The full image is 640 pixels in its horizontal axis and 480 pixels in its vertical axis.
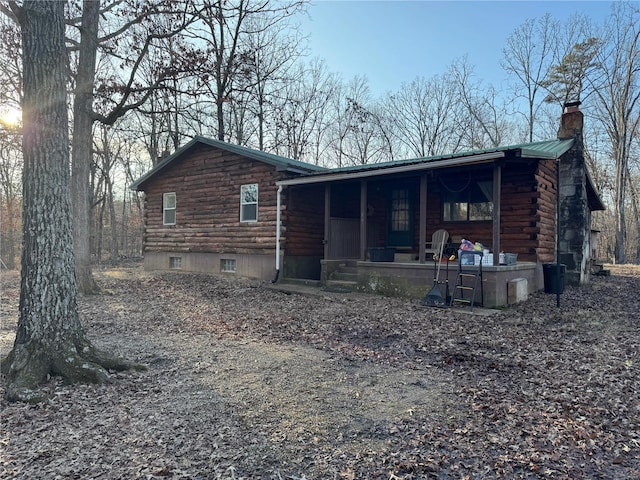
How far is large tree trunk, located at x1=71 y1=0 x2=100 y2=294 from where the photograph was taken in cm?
1013

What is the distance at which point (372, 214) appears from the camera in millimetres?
13727

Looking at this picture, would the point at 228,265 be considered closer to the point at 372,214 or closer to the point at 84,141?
the point at 372,214

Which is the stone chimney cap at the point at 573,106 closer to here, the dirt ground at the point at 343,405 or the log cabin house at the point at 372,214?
the log cabin house at the point at 372,214

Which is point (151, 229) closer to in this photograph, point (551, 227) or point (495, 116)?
point (551, 227)

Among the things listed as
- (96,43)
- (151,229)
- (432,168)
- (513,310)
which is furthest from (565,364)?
(151,229)

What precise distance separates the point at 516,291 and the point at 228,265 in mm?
8985

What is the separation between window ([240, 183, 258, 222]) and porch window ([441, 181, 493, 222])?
575 cm

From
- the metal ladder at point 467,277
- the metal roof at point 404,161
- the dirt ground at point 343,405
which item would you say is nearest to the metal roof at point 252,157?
the metal roof at point 404,161

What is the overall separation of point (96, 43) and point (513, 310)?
38.0 ft

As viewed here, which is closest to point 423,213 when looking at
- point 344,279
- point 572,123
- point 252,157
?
point 344,279

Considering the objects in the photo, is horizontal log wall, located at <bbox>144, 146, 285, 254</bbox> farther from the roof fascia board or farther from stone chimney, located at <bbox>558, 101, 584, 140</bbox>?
stone chimney, located at <bbox>558, 101, 584, 140</bbox>

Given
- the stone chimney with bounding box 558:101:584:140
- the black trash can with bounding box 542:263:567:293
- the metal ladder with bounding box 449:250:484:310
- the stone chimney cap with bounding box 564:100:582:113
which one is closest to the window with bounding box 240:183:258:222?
the metal ladder with bounding box 449:250:484:310

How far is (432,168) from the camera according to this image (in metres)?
9.64

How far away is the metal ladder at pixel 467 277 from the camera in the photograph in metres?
8.77
